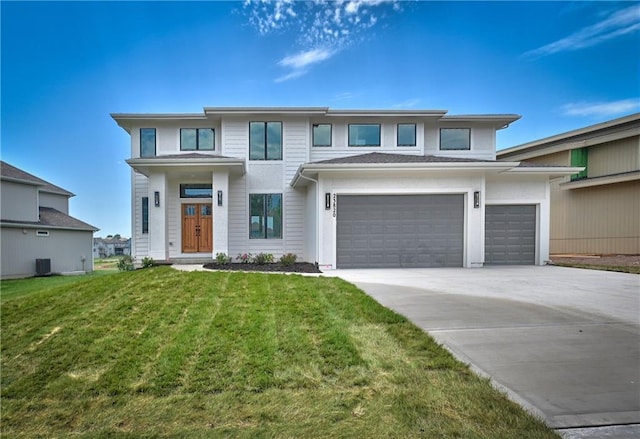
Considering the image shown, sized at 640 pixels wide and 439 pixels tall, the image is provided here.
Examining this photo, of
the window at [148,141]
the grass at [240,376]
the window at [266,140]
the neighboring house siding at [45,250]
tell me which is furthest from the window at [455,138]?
the neighboring house siding at [45,250]

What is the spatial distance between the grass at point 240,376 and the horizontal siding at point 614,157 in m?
16.6

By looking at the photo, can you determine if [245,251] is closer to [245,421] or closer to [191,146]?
[191,146]

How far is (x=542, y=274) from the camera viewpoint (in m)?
8.75

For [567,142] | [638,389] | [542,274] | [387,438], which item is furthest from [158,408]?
[567,142]

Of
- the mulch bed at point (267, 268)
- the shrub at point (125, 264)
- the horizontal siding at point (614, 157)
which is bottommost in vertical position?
the shrub at point (125, 264)

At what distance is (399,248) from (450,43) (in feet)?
26.8

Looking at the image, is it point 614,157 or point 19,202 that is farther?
point 614,157

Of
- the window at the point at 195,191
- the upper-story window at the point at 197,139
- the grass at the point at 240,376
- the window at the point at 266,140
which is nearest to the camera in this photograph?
the grass at the point at 240,376

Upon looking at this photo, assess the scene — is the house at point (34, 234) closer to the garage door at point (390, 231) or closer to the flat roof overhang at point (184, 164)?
the flat roof overhang at point (184, 164)

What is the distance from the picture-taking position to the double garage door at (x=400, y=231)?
33.5 ft

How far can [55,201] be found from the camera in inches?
763

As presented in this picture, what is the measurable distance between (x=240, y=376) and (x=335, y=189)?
7.75 metres

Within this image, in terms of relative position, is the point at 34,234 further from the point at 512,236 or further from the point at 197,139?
the point at 512,236

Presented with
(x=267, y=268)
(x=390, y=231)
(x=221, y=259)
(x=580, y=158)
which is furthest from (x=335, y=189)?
(x=580, y=158)
